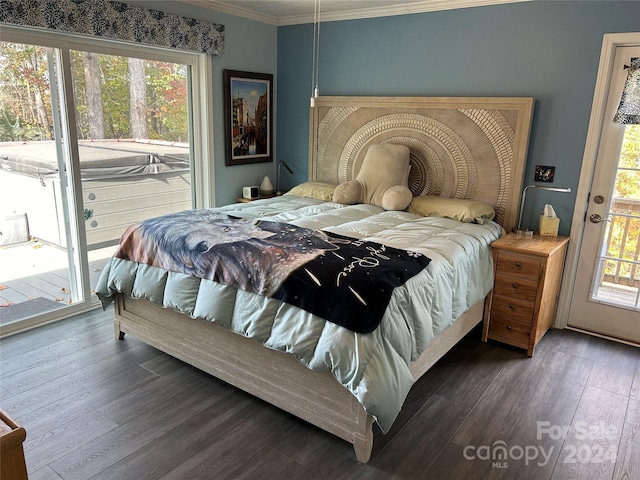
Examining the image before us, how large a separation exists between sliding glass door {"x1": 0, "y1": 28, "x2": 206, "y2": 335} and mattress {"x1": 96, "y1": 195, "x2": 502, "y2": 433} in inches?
29.4

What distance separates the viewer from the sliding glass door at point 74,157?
3.09 meters

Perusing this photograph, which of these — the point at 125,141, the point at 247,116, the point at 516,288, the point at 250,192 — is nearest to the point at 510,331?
the point at 516,288

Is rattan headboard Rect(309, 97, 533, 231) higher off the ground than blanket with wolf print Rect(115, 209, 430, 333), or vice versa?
rattan headboard Rect(309, 97, 533, 231)

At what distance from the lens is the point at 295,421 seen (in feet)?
7.72

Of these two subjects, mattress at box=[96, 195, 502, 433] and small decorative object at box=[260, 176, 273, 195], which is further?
small decorative object at box=[260, 176, 273, 195]

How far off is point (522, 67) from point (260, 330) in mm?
2633

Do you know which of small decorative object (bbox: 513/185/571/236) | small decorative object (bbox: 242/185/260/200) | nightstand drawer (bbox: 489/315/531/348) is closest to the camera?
nightstand drawer (bbox: 489/315/531/348)

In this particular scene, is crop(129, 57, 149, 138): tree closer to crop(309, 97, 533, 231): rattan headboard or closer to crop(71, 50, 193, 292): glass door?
crop(71, 50, 193, 292): glass door

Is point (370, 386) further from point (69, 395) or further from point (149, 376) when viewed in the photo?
point (69, 395)

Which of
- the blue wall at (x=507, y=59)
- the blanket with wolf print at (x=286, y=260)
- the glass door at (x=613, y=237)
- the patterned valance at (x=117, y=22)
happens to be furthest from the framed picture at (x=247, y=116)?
the glass door at (x=613, y=237)

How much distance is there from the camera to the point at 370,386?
1.91 metres

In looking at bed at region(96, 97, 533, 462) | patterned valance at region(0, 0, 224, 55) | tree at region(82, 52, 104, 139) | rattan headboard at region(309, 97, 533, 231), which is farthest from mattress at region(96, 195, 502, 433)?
patterned valance at region(0, 0, 224, 55)

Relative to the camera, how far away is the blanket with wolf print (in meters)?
2.04

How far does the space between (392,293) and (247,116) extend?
9.64 ft
